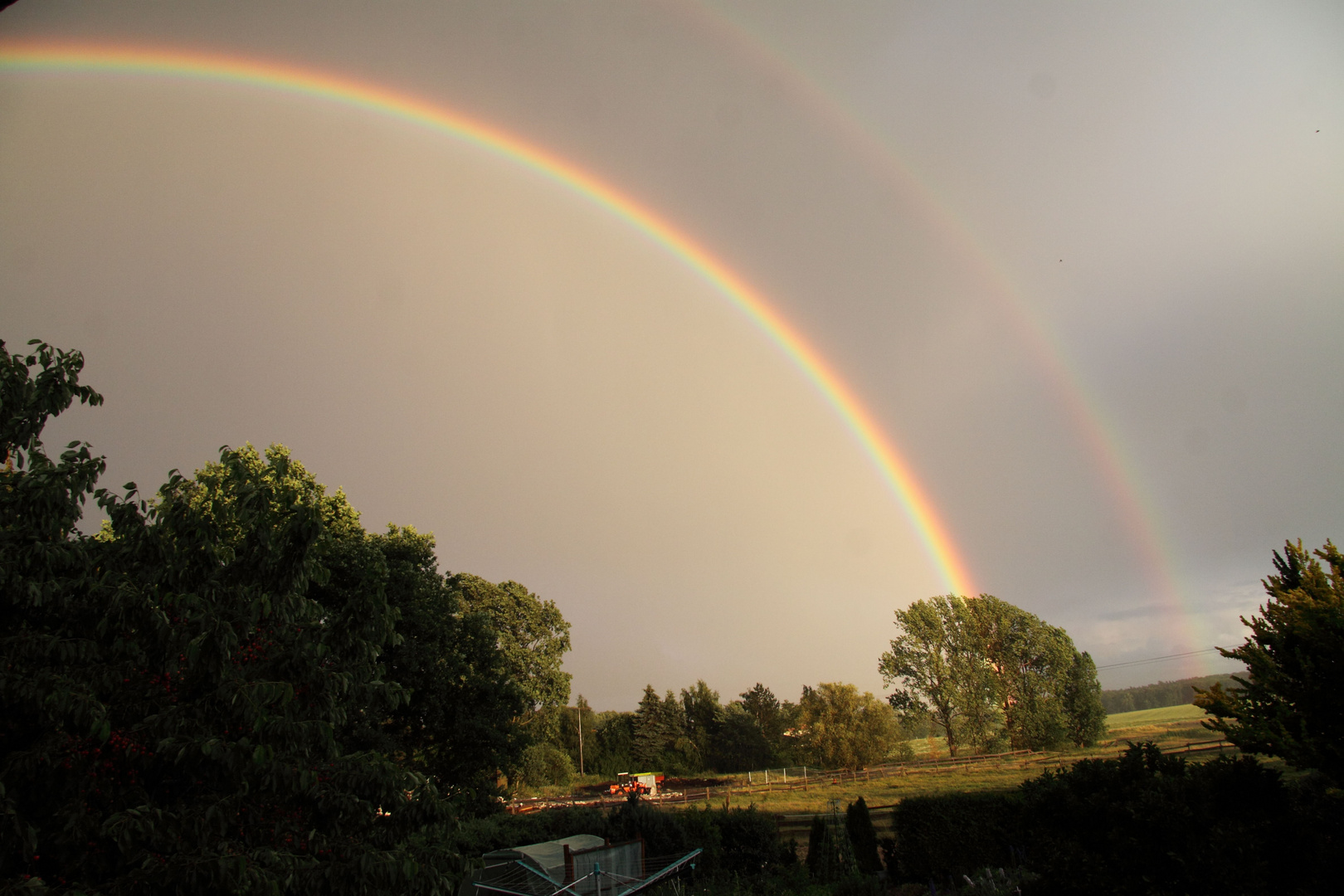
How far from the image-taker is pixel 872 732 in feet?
231

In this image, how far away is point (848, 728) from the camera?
230ft

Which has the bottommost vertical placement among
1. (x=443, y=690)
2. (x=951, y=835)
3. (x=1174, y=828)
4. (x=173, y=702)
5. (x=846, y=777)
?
(x=846, y=777)

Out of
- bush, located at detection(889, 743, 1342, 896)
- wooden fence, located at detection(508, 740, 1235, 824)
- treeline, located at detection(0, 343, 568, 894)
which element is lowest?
wooden fence, located at detection(508, 740, 1235, 824)

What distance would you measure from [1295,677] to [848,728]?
5821 centimetres

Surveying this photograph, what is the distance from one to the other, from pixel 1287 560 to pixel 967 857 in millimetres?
11586

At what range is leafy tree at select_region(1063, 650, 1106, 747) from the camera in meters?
65.8

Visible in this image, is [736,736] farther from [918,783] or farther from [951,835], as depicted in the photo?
[951,835]

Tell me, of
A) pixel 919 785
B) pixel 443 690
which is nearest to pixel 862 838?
pixel 443 690

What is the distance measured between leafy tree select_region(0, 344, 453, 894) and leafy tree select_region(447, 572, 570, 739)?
4038 cm

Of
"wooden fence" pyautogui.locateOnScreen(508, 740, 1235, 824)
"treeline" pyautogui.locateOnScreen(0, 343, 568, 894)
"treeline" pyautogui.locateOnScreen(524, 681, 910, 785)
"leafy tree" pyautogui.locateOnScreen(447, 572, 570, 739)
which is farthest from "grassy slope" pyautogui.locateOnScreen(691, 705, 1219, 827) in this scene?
"treeline" pyautogui.locateOnScreen(0, 343, 568, 894)

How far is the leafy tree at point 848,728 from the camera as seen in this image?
228 ft

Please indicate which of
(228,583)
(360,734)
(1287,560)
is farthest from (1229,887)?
(360,734)

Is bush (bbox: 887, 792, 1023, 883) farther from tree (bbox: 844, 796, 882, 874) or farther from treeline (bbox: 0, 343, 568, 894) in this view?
treeline (bbox: 0, 343, 568, 894)

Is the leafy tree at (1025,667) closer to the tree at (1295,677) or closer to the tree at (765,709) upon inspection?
the tree at (765,709)
